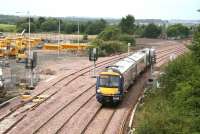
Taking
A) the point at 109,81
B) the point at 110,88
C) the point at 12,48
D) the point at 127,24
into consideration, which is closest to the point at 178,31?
the point at 127,24

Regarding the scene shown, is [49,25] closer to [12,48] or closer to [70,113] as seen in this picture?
[12,48]

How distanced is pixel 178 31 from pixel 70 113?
334ft

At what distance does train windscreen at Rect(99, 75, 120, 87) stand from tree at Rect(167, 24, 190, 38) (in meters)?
97.8

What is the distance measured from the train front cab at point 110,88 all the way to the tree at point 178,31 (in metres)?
97.8

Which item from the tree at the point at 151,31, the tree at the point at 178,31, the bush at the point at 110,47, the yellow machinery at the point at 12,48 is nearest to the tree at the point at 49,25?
the tree at the point at 151,31

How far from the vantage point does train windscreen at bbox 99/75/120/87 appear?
2903cm

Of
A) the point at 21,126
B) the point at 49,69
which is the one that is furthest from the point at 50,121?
the point at 49,69

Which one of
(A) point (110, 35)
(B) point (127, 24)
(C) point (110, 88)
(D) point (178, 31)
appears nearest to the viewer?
(C) point (110, 88)

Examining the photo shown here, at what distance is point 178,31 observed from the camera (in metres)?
125

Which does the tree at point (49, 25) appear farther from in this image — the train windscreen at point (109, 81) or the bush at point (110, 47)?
the train windscreen at point (109, 81)

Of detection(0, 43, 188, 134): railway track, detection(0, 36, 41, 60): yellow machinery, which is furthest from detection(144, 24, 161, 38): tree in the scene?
detection(0, 43, 188, 134): railway track

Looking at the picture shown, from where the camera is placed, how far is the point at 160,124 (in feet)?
62.0

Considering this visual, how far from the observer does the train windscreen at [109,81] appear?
29.0 metres

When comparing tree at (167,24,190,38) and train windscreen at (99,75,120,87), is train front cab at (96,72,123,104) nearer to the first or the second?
train windscreen at (99,75,120,87)
